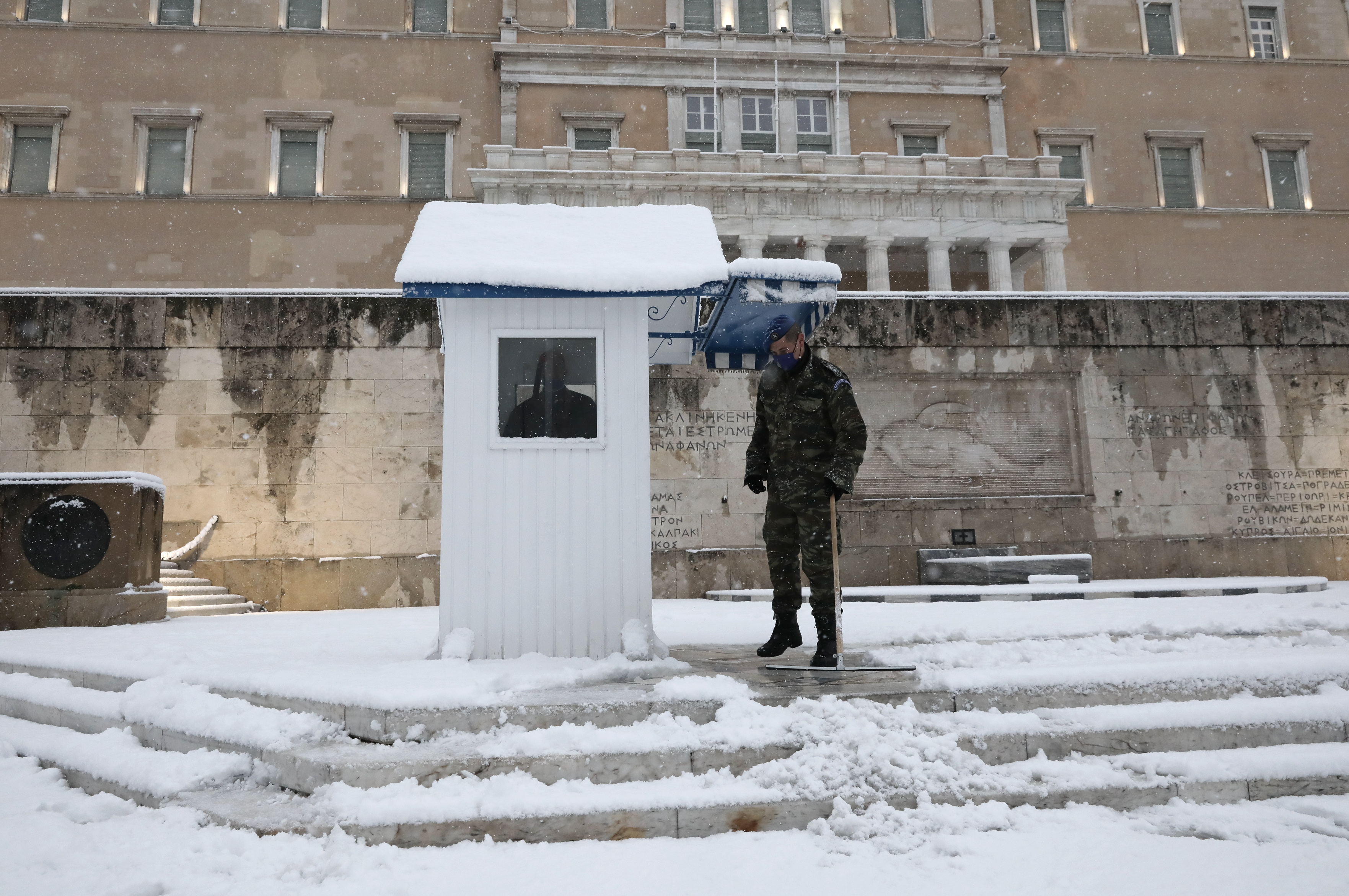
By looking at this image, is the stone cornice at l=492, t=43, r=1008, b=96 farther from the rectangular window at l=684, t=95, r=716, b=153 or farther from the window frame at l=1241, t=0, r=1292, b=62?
the window frame at l=1241, t=0, r=1292, b=62

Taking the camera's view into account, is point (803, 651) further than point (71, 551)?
No

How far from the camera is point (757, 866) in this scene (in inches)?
126

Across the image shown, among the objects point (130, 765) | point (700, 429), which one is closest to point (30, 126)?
point (700, 429)

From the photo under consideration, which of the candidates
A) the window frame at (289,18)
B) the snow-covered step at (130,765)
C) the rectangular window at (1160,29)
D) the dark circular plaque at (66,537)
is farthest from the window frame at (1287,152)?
the snow-covered step at (130,765)

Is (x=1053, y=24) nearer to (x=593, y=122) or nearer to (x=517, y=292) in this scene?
(x=593, y=122)

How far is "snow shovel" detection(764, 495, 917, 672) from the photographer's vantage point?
5.03 meters

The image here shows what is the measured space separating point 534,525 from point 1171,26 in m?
37.1

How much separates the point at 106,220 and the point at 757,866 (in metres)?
31.8

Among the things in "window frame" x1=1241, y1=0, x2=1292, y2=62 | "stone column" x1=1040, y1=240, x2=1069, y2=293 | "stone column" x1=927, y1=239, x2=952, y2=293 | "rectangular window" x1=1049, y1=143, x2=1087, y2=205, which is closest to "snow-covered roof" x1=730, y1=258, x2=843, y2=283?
"stone column" x1=927, y1=239, x2=952, y2=293

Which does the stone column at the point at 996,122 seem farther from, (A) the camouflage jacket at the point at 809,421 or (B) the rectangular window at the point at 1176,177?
(A) the camouflage jacket at the point at 809,421

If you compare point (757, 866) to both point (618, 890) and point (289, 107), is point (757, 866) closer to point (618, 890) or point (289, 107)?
point (618, 890)

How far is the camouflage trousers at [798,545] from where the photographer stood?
5.45 meters

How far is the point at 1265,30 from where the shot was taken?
107 feet

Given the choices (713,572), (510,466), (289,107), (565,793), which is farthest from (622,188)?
(565,793)
